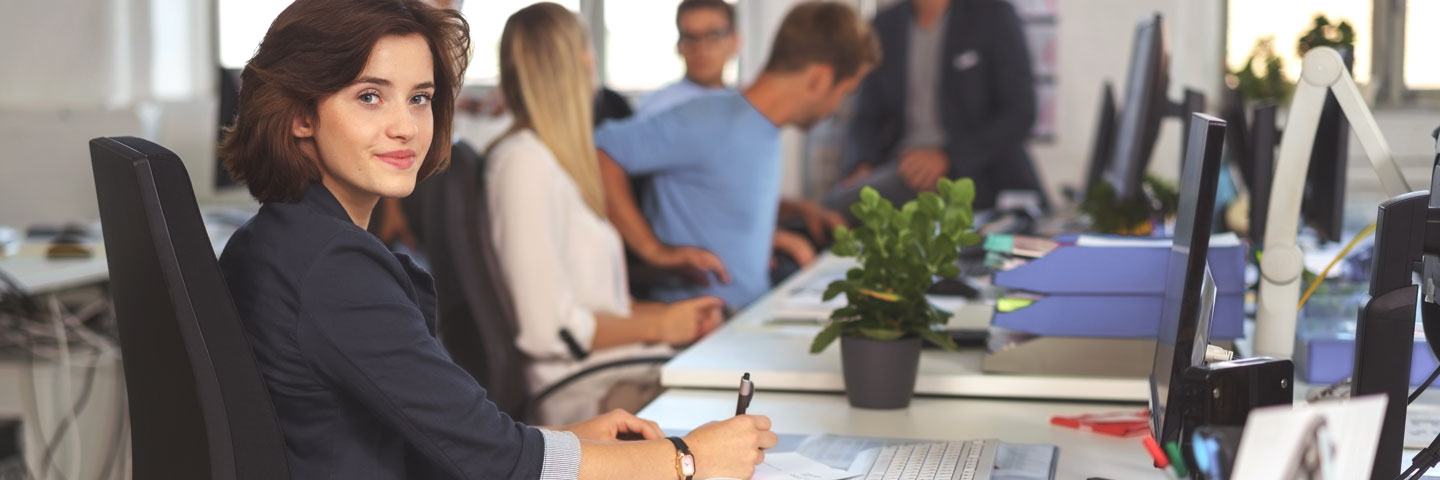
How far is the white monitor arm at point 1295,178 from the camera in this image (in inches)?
60.0

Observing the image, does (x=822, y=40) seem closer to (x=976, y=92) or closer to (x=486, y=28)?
(x=976, y=92)

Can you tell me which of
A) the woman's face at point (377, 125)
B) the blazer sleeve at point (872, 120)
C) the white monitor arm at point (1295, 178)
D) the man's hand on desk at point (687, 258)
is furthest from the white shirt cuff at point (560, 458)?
the blazer sleeve at point (872, 120)

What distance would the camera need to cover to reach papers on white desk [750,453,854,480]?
1284 mm

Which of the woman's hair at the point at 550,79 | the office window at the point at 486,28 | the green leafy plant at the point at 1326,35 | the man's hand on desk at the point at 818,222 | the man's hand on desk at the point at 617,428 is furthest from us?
the office window at the point at 486,28

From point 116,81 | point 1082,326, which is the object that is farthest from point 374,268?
point 116,81

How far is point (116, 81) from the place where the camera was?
5609 millimetres

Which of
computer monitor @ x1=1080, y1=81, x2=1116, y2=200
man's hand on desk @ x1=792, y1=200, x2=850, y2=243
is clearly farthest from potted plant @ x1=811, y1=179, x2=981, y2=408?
man's hand on desk @ x1=792, y1=200, x2=850, y2=243

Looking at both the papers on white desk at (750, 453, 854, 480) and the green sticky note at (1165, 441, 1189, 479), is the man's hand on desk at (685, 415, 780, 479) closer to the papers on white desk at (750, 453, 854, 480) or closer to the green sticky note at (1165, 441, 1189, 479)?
the papers on white desk at (750, 453, 854, 480)

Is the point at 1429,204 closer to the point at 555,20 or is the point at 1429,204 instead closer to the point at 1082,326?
the point at 1082,326

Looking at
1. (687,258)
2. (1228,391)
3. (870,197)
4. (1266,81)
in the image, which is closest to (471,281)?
(870,197)

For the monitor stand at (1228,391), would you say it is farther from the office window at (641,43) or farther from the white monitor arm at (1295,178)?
the office window at (641,43)

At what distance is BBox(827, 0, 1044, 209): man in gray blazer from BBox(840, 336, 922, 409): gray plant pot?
3.60 metres

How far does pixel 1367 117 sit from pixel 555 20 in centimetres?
159

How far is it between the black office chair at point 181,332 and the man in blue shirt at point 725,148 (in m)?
2.09
